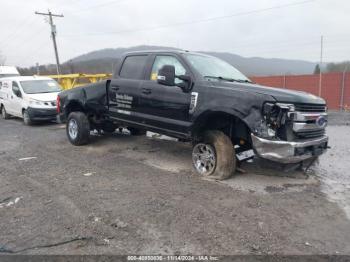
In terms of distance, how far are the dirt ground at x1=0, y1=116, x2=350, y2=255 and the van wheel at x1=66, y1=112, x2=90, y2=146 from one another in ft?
3.01

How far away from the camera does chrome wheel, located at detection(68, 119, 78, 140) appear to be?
823 centimetres

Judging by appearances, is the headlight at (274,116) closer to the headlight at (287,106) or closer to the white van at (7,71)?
the headlight at (287,106)

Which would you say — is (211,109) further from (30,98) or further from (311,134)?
(30,98)

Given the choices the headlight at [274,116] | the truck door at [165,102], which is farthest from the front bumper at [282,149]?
the truck door at [165,102]

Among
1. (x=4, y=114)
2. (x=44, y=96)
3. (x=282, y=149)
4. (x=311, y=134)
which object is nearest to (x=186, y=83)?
(x=282, y=149)

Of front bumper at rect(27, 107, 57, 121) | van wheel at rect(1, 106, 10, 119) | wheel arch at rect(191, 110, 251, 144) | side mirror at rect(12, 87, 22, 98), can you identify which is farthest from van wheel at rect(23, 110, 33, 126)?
wheel arch at rect(191, 110, 251, 144)

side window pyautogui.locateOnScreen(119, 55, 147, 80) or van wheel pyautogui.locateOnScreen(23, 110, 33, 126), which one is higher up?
side window pyautogui.locateOnScreen(119, 55, 147, 80)

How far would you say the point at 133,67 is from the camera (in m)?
6.99

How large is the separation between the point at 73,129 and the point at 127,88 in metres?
2.29

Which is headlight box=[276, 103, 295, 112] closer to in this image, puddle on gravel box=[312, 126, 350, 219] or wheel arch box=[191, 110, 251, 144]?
wheel arch box=[191, 110, 251, 144]

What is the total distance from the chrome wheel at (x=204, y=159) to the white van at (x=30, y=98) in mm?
8091

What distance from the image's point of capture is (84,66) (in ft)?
120

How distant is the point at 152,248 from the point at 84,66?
3524 cm

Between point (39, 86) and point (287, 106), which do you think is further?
point (39, 86)
